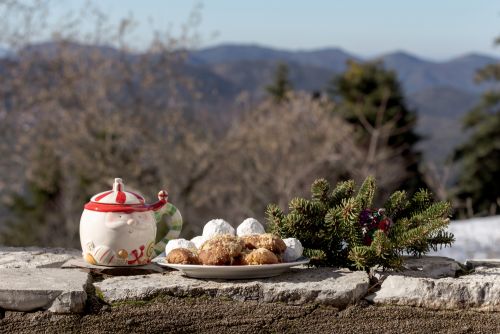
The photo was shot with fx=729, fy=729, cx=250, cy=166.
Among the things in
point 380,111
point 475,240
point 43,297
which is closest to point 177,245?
point 43,297

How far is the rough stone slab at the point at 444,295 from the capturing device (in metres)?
2.33

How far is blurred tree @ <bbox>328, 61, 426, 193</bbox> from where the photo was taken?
1830 centimetres

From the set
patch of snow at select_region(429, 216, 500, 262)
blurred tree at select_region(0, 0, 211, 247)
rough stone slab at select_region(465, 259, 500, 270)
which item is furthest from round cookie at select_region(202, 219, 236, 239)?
blurred tree at select_region(0, 0, 211, 247)

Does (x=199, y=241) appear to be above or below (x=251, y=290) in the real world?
above

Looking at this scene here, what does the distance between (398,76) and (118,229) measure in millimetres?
19151

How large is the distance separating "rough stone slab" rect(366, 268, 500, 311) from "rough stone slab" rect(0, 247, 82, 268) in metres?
1.19

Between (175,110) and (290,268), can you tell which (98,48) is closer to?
(175,110)

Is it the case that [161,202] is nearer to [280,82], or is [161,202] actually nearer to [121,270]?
[121,270]

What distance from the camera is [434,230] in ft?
8.19

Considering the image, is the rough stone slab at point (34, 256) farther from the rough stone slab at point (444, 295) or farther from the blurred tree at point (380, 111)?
the blurred tree at point (380, 111)

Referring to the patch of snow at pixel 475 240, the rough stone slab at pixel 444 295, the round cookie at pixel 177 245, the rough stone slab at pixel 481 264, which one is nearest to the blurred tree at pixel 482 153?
the patch of snow at pixel 475 240

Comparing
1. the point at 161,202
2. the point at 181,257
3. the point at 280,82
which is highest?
the point at 280,82

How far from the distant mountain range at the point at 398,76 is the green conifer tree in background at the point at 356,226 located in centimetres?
1184

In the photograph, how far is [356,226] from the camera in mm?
2525
